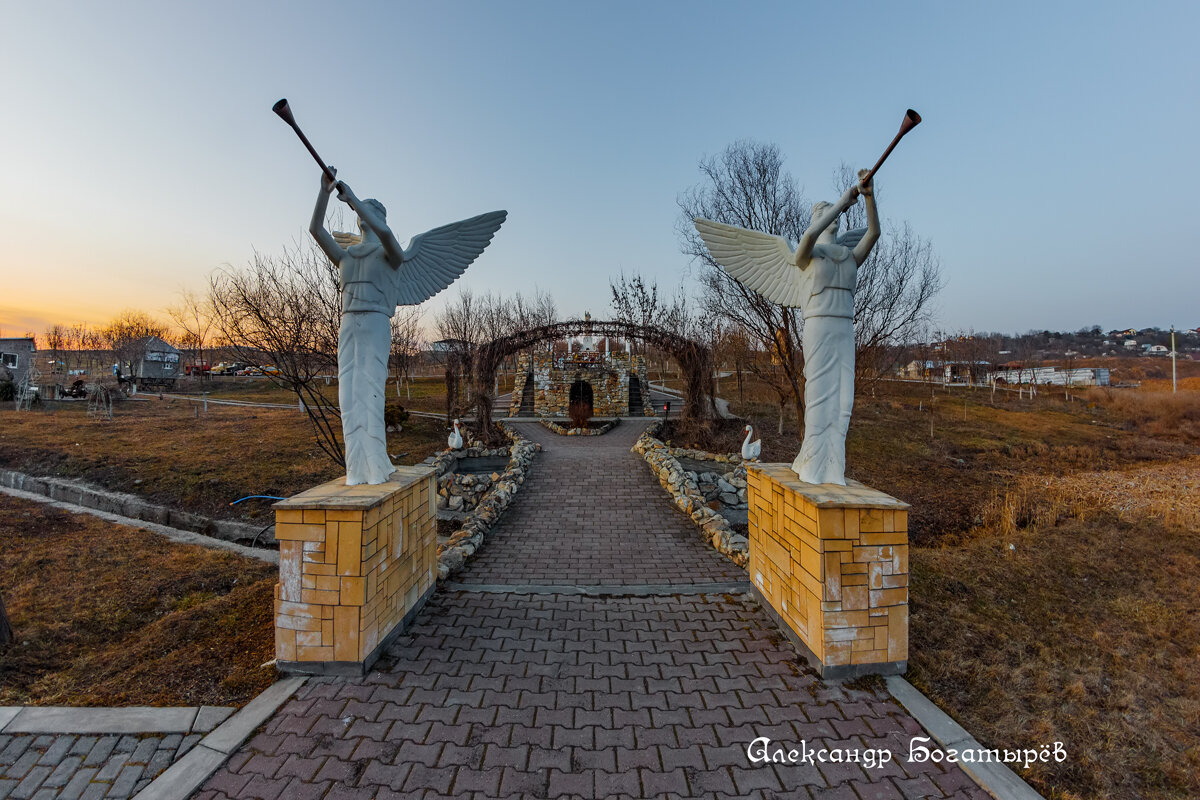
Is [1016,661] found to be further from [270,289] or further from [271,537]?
[270,289]

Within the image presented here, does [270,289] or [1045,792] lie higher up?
[270,289]

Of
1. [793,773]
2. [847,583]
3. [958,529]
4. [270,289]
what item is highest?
[270,289]

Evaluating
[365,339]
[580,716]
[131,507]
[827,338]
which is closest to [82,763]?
[580,716]

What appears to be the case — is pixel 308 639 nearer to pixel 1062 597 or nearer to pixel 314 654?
pixel 314 654

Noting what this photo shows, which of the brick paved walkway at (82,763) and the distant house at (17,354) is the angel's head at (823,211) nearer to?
the brick paved walkway at (82,763)

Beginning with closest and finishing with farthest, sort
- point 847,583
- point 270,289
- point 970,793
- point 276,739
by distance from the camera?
point 970,793 → point 276,739 → point 847,583 → point 270,289

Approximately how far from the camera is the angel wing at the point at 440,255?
4.43 metres

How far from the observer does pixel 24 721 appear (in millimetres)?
2691

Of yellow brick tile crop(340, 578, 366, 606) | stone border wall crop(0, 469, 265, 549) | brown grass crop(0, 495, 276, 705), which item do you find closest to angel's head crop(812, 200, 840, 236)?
yellow brick tile crop(340, 578, 366, 606)

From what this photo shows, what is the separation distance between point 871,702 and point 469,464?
960 cm

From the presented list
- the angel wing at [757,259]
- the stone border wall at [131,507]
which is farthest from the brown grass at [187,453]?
the angel wing at [757,259]

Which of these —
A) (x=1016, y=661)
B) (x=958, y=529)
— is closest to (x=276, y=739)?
(x=1016, y=661)

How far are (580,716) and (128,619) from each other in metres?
4.59

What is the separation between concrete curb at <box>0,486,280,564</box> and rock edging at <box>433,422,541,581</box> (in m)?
1.70
